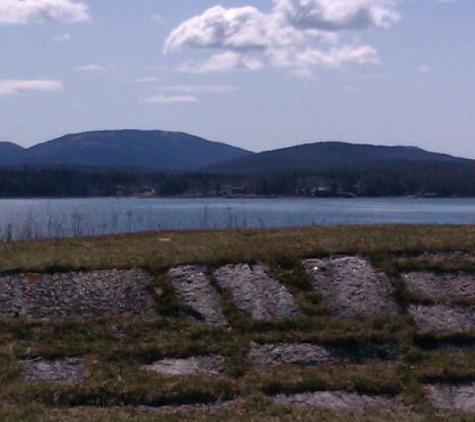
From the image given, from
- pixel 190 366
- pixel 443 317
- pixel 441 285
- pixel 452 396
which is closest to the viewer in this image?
pixel 452 396

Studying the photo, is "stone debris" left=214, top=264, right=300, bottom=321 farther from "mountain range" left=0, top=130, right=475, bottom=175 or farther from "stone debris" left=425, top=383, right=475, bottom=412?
"mountain range" left=0, top=130, right=475, bottom=175

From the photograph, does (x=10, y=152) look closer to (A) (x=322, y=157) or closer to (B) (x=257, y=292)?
(A) (x=322, y=157)

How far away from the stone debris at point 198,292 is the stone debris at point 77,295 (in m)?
0.31

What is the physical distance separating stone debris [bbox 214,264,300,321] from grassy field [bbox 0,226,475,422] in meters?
0.13

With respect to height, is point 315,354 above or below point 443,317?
below

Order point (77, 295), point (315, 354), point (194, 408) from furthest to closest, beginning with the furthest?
point (77, 295), point (315, 354), point (194, 408)

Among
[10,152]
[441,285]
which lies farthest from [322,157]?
[441,285]

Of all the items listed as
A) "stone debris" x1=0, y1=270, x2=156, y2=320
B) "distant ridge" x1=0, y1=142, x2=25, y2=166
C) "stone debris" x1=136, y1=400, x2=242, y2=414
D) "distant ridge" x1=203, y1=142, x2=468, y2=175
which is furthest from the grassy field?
"distant ridge" x1=0, y1=142, x2=25, y2=166

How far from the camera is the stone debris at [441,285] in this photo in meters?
11.3

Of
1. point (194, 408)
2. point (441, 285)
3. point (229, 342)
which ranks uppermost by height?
point (441, 285)

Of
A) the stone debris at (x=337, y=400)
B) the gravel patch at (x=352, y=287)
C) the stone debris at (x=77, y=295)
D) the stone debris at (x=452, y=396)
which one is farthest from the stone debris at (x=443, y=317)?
the stone debris at (x=77, y=295)

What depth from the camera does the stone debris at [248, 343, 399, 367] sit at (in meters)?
9.88

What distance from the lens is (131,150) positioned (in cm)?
16838

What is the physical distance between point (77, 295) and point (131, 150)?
158m
